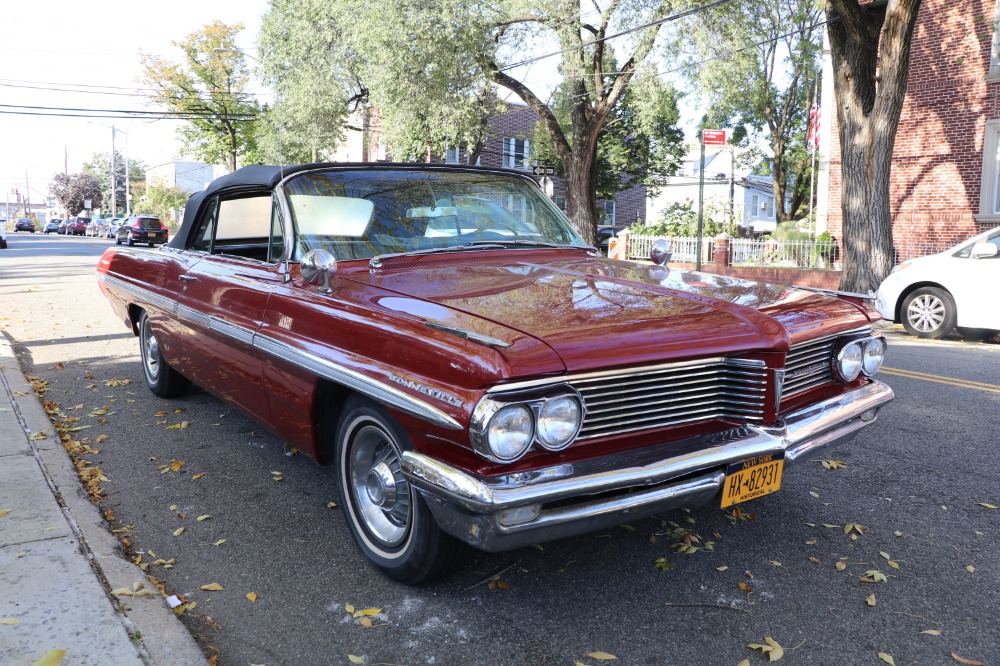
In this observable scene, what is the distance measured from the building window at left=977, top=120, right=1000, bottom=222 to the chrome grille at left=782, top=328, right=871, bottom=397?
15684mm

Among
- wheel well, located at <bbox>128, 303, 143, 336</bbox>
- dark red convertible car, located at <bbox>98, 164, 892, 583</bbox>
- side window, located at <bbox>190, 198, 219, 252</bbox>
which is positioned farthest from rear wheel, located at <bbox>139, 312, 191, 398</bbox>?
dark red convertible car, located at <bbox>98, 164, 892, 583</bbox>

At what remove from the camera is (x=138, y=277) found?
19.5 ft

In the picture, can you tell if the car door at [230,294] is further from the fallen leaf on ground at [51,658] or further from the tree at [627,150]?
the tree at [627,150]

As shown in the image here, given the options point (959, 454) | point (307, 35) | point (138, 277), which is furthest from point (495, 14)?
point (959, 454)

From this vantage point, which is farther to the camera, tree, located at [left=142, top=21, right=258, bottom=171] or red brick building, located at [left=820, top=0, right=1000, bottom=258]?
tree, located at [left=142, top=21, right=258, bottom=171]

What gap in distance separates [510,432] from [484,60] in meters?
19.1

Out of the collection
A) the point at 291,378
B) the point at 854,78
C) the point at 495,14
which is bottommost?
the point at 291,378

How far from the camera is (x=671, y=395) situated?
9.43ft

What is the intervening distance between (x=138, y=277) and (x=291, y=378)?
3067mm

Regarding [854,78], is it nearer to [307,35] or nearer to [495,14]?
[495,14]

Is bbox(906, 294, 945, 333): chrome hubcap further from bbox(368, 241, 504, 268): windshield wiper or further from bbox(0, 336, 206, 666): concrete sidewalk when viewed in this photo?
bbox(0, 336, 206, 666): concrete sidewalk

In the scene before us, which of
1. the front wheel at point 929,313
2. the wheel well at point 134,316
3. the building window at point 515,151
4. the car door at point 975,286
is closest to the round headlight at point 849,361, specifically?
the wheel well at point 134,316

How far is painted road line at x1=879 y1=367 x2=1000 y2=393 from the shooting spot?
6466 millimetres

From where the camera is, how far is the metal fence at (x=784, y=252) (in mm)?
17047
